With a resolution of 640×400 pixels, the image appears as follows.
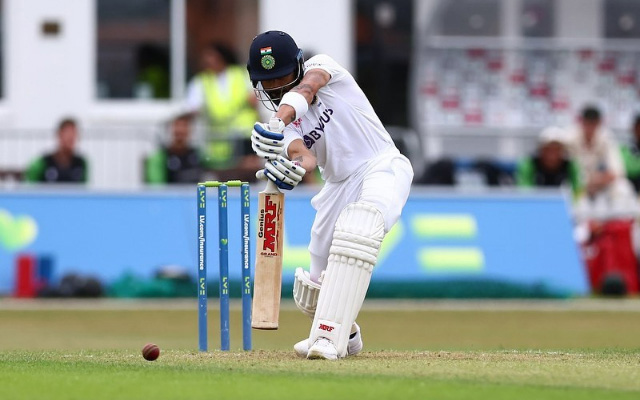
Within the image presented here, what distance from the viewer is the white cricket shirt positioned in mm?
7195

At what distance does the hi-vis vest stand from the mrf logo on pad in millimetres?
8071

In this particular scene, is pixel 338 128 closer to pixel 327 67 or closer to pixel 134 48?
pixel 327 67

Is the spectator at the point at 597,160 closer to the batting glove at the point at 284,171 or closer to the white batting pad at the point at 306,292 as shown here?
the white batting pad at the point at 306,292

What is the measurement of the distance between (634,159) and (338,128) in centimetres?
900

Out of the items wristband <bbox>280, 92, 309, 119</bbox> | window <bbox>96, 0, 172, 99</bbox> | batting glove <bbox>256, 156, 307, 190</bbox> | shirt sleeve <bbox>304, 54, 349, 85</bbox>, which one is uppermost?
window <bbox>96, 0, 172, 99</bbox>

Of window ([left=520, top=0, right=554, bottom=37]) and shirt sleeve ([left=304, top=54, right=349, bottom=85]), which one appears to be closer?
shirt sleeve ([left=304, top=54, right=349, bottom=85])

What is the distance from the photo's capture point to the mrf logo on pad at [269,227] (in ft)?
23.1

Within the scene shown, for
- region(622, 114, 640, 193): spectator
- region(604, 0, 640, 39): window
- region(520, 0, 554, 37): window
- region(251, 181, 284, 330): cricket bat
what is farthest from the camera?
region(520, 0, 554, 37): window

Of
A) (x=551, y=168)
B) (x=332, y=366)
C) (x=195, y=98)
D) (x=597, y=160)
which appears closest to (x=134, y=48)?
(x=195, y=98)

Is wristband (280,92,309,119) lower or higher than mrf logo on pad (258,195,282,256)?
higher

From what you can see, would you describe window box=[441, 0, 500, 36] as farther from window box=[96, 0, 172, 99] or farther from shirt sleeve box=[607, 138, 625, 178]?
shirt sleeve box=[607, 138, 625, 178]

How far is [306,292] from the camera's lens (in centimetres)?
737

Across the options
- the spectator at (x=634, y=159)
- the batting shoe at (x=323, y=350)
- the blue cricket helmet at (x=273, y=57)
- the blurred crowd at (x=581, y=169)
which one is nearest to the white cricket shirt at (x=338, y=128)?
the blue cricket helmet at (x=273, y=57)

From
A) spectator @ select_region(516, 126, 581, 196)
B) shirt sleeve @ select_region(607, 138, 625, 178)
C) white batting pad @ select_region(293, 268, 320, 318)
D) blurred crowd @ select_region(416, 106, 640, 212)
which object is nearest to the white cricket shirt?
white batting pad @ select_region(293, 268, 320, 318)
